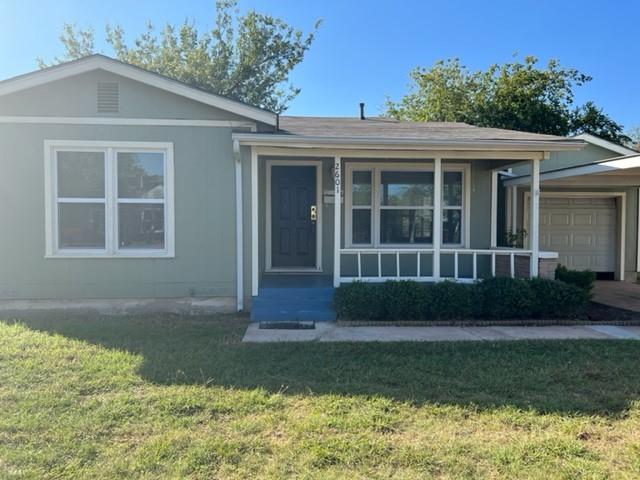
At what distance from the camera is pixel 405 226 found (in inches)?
335

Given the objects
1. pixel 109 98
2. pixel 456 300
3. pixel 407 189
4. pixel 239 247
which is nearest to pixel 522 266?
pixel 456 300

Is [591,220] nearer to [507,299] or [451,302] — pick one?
[507,299]

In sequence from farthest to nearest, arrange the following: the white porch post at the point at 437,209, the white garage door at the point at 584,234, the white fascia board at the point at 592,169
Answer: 1. the white garage door at the point at 584,234
2. the white fascia board at the point at 592,169
3. the white porch post at the point at 437,209

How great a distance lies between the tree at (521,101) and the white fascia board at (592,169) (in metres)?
11.9

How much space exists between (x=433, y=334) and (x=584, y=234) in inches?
310

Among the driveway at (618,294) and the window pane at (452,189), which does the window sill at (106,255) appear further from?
the driveway at (618,294)

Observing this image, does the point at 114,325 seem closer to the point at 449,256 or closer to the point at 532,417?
the point at 532,417

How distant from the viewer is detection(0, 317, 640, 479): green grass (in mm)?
2762

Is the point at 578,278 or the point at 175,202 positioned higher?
the point at 175,202

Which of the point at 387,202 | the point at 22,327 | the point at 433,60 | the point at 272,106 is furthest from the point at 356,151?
the point at 433,60

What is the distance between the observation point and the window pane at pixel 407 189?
8461 mm

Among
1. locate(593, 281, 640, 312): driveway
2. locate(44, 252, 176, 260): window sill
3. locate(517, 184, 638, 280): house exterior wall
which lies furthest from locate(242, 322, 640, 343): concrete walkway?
locate(517, 184, 638, 280): house exterior wall

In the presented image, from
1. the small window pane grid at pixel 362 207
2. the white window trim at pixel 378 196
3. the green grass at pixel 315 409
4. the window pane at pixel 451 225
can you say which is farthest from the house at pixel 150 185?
the green grass at pixel 315 409

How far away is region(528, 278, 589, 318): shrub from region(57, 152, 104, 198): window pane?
267 inches
